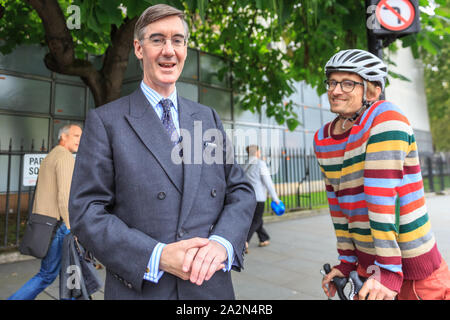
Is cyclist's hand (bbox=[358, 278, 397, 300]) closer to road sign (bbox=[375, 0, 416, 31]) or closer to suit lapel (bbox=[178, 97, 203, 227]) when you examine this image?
suit lapel (bbox=[178, 97, 203, 227])

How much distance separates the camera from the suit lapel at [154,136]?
1.39 metres

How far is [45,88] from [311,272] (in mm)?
8880

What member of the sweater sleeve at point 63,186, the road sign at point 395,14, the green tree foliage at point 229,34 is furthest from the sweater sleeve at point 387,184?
the sweater sleeve at point 63,186

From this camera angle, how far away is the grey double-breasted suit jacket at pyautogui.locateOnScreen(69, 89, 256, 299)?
125cm

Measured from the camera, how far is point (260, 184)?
20.9 ft

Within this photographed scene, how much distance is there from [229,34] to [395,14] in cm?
319

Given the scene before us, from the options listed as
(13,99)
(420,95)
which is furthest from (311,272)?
(420,95)

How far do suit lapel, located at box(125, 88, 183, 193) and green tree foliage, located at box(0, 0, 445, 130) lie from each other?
133 centimetres

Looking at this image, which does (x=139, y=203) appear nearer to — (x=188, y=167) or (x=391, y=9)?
(x=188, y=167)

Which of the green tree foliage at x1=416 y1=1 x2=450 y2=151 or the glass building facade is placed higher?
the green tree foliage at x1=416 y1=1 x2=450 y2=151

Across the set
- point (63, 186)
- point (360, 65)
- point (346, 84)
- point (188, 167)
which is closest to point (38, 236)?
point (63, 186)

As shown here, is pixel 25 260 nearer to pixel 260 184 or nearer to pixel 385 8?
pixel 260 184

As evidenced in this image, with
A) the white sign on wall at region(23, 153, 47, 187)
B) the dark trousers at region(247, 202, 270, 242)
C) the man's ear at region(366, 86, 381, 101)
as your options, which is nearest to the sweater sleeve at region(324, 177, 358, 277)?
the man's ear at region(366, 86, 381, 101)

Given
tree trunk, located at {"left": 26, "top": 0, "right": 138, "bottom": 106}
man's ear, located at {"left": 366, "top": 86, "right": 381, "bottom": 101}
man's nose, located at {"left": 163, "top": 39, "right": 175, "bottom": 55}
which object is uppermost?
tree trunk, located at {"left": 26, "top": 0, "right": 138, "bottom": 106}
